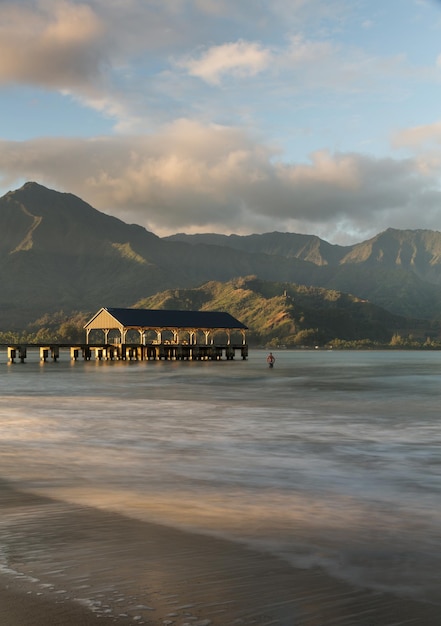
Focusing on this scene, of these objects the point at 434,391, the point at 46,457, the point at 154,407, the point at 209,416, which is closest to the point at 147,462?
the point at 46,457

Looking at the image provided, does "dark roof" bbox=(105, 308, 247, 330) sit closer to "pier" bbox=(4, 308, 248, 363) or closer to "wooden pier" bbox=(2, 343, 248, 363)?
"pier" bbox=(4, 308, 248, 363)

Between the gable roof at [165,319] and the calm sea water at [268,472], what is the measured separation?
67.0 meters

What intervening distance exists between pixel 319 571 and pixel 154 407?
1064 inches

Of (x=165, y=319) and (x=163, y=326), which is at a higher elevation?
(x=165, y=319)

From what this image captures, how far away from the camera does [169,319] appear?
10812 centimetres

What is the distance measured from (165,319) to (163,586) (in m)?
100

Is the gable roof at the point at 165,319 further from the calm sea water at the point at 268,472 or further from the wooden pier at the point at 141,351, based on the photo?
the calm sea water at the point at 268,472

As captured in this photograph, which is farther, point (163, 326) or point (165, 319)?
point (165, 319)

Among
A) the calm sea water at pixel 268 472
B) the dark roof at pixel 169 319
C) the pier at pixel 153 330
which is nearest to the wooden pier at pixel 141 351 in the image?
the pier at pixel 153 330

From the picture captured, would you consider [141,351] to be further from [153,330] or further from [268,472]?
[268,472]

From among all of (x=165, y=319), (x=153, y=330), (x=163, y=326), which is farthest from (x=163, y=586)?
(x=165, y=319)

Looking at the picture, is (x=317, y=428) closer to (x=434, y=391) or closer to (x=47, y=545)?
(x=47, y=545)

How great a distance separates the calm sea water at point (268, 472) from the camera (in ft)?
31.8

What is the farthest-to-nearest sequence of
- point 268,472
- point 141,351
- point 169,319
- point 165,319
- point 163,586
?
point 141,351 < point 169,319 < point 165,319 < point 268,472 < point 163,586
